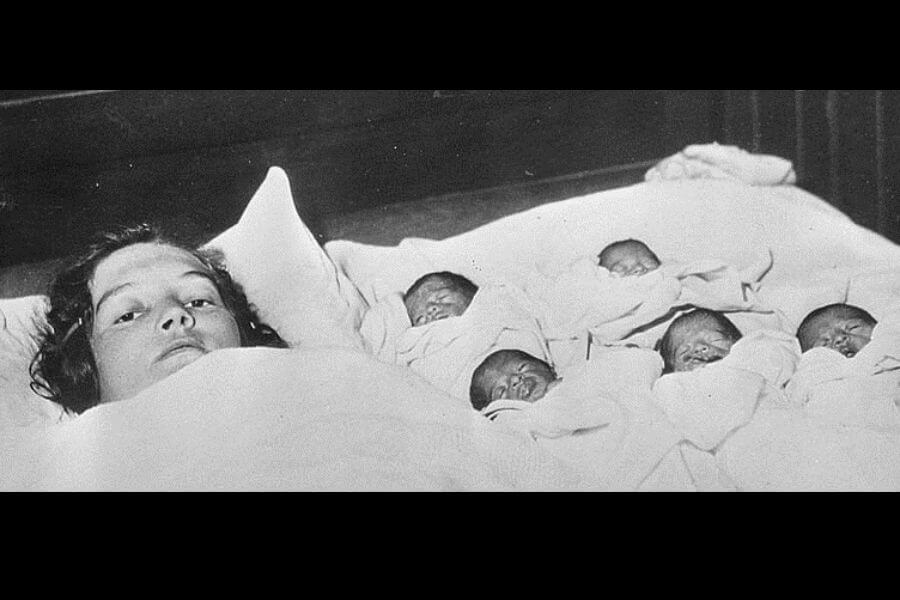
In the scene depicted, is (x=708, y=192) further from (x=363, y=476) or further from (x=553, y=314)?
(x=363, y=476)

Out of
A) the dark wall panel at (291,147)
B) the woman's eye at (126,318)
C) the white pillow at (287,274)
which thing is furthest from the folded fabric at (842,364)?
the woman's eye at (126,318)

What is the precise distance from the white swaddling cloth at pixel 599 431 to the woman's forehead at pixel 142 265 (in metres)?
0.59

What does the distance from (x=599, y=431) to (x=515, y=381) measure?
17 cm

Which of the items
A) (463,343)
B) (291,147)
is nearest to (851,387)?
(463,343)

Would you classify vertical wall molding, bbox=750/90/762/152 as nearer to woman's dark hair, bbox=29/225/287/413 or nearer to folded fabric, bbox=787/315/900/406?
folded fabric, bbox=787/315/900/406

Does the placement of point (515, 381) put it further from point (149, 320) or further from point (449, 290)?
point (149, 320)

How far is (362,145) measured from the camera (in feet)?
6.40

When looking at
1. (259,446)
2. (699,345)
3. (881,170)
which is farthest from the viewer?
(881,170)

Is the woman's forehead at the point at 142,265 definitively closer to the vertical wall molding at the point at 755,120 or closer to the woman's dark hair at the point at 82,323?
the woman's dark hair at the point at 82,323

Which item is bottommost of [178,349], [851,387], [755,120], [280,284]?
[851,387]

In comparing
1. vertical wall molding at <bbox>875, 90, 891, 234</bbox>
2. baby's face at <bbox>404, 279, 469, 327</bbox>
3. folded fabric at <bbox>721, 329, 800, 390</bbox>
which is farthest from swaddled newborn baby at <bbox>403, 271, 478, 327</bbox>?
vertical wall molding at <bbox>875, 90, 891, 234</bbox>

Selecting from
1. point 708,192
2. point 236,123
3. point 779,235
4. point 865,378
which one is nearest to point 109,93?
point 236,123

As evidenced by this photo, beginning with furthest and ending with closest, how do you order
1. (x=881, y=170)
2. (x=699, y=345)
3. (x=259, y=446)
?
(x=881, y=170) → (x=699, y=345) → (x=259, y=446)

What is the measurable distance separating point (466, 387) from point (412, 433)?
0.12 metres
